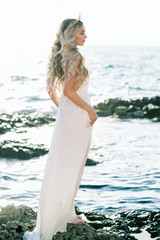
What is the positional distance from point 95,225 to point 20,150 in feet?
15.9

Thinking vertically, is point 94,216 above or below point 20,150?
above

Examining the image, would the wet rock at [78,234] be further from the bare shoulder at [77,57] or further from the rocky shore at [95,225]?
the bare shoulder at [77,57]

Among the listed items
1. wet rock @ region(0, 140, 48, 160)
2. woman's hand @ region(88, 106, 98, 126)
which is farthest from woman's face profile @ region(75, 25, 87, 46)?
wet rock @ region(0, 140, 48, 160)

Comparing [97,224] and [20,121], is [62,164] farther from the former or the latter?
[20,121]

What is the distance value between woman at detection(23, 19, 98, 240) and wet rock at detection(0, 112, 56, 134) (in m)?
7.91

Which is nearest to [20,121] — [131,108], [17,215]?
[131,108]

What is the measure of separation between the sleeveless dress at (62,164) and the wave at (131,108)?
37.1 feet

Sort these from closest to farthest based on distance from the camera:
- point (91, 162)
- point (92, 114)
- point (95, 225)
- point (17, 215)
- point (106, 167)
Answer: point (92, 114) → point (17, 215) → point (95, 225) → point (106, 167) → point (91, 162)

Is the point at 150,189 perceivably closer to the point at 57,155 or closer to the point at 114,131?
the point at 57,155

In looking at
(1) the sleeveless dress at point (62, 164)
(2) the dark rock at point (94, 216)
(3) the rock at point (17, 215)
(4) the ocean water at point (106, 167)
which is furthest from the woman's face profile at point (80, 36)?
(4) the ocean water at point (106, 167)

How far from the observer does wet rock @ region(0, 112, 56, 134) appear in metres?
12.6

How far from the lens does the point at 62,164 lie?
4.32m

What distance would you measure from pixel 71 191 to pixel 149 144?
23.6ft

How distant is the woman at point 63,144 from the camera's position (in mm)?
4180
